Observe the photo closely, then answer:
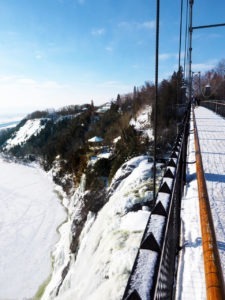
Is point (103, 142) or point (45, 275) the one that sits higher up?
point (103, 142)

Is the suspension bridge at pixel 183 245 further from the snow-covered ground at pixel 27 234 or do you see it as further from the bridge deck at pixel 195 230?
the snow-covered ground at pixel 27 234

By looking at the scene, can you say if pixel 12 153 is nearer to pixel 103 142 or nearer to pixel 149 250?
pixel 103 142

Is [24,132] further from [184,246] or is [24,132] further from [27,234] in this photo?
[184,246]

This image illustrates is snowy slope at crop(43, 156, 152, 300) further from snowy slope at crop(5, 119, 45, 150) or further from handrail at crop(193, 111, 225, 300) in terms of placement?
snowy slope at crop(5, 119, 45, 150)

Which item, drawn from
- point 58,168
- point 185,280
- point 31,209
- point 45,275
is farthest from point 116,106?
point 185,280

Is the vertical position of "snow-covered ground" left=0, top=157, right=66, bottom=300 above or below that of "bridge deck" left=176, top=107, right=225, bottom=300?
below

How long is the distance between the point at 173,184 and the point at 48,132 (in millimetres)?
71037

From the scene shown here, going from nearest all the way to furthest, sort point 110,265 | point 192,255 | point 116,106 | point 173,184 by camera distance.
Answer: point 192,255
point 173,184
point 110,265
point 116,106

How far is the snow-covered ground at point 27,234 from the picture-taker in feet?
43.1

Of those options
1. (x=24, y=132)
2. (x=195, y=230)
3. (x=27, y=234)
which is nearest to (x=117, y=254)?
(x=195, y=230)

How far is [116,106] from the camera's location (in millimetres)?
46750

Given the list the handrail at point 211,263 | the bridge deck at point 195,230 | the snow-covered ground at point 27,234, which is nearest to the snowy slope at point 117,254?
the bridge deck at point 195,230

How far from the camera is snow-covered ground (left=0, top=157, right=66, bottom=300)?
13141mm

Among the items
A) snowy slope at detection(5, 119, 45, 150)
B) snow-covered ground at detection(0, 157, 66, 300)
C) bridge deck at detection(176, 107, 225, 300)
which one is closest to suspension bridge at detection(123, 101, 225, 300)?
bridge deck at detection(176, 107, 225, 300)
